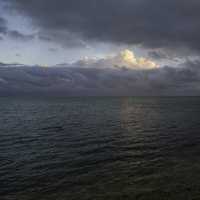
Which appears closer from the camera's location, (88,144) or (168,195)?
(168,195)

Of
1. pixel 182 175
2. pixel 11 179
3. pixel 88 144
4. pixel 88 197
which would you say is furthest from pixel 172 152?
pixel 11 179

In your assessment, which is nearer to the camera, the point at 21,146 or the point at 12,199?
the point at 12,199

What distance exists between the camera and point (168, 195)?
21.9 meters

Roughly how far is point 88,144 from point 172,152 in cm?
1583

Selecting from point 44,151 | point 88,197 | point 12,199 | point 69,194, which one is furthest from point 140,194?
point 44,151

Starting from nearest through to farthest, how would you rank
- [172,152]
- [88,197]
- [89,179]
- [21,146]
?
[88,197], [89,179], [172,152], [21,146]

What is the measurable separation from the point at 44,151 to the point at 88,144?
907 centimetres

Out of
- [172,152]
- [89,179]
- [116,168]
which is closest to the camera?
[89,179]

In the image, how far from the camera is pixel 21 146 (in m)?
44.5

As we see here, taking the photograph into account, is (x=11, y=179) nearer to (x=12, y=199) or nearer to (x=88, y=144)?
(x=12, y=199)

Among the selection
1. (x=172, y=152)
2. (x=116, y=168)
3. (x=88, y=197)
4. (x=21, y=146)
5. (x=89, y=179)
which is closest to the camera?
(x=88, y=197)

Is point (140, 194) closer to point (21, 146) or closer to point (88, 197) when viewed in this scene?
point (88, 197)

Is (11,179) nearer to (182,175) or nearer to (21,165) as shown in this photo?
(21,165)

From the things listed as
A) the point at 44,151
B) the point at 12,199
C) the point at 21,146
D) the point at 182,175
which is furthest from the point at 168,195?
the point at 21,146
